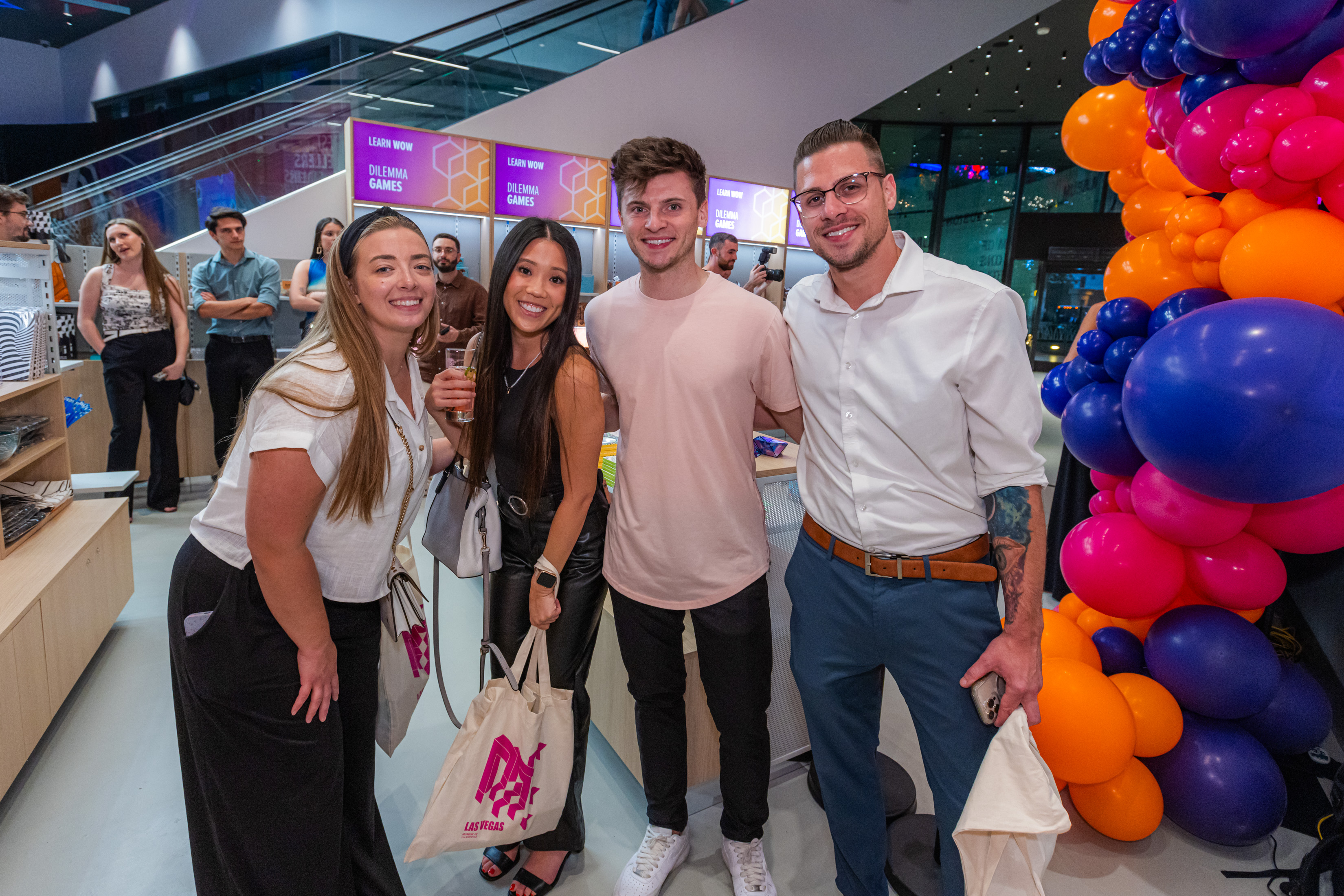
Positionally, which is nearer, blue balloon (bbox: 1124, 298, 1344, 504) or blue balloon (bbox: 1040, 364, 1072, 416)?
blue balloon (bbox: 1124, 298, 1344, 504)

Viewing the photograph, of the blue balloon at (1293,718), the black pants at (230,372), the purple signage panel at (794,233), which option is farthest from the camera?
the purple signage panel at (794,233)

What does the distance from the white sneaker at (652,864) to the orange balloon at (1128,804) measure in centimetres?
125

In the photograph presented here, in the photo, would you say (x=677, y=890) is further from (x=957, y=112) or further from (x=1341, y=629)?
(x=957, y=112)

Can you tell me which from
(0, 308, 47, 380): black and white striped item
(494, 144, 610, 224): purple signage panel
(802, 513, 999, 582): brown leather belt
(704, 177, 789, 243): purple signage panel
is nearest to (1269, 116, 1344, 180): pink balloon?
(802, 513, 999, 582): brown leather belt

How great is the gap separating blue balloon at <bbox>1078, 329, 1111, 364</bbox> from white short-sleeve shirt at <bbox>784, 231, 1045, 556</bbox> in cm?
115

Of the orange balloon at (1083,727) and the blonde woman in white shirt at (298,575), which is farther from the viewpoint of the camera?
the orange balloon at (1083,727)

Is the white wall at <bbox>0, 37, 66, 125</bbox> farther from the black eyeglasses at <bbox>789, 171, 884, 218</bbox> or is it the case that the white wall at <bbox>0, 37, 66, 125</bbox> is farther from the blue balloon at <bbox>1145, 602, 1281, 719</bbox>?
the blue balloon at <bbox>1145, 602, 1281, 719</bbox>

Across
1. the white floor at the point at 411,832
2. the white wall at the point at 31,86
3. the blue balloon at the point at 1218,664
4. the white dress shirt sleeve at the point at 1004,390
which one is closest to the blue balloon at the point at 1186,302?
the blue balloon at the point at 1218,664

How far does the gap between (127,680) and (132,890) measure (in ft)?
4.07

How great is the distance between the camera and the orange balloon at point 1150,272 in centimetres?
215

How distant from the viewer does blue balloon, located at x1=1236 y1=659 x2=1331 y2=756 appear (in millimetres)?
2119

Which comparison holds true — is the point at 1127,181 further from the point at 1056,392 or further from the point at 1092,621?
the point at 1092,621

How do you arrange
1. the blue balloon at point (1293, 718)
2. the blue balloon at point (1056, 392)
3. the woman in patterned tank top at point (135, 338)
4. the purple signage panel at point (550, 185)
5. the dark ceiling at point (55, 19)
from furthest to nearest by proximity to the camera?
the dark ceiling at point (55, 19)
the purple signage panel at point (550, 185)
the woman in patterned tank top at point (135, 338)
the blue balloon at point (1056, 392)
the blue balloon at point (1293, 718)

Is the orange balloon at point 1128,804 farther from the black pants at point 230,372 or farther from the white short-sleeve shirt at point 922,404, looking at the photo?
the black pants at point 230,372
